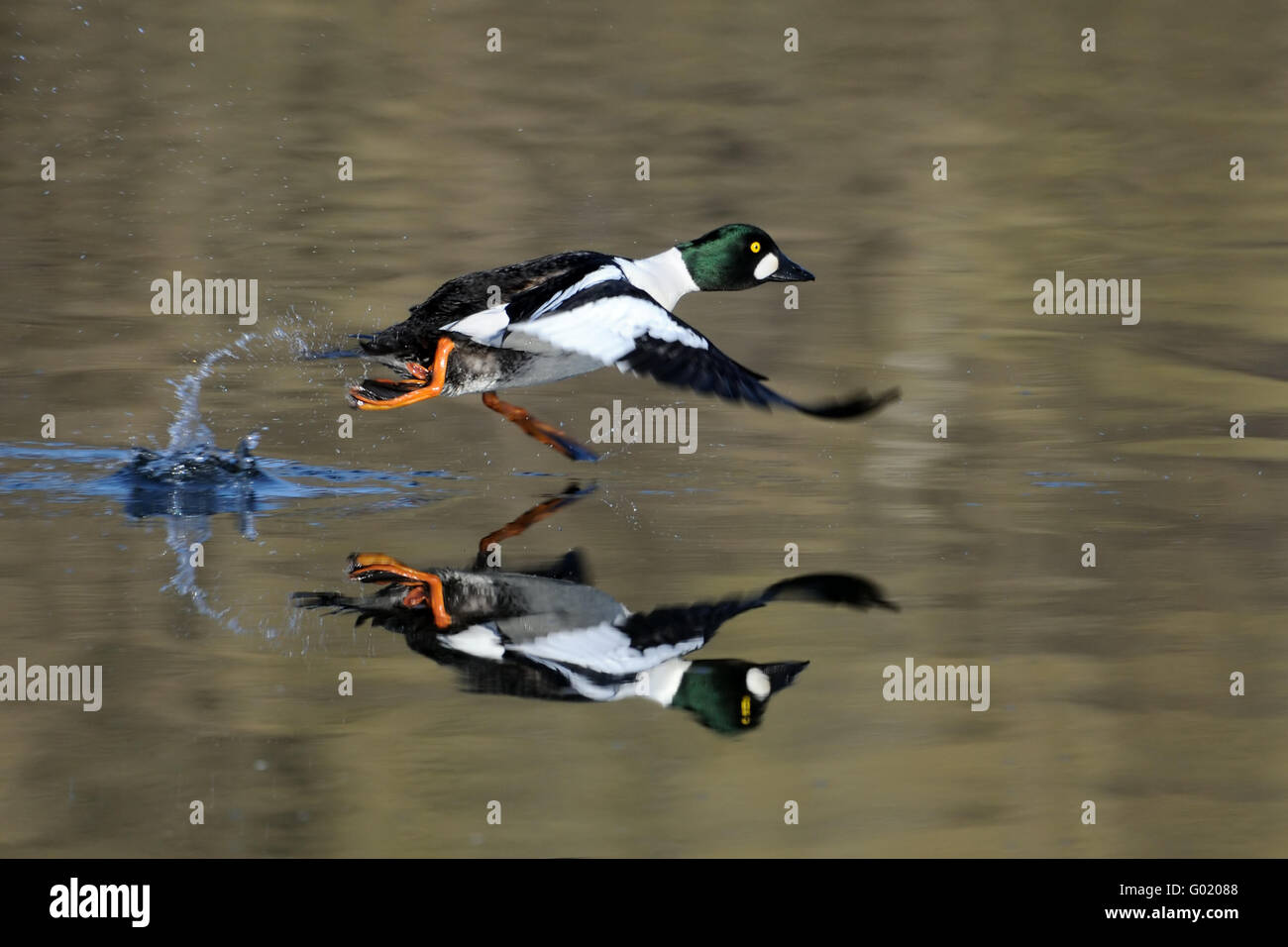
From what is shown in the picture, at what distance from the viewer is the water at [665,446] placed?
520 centimetres

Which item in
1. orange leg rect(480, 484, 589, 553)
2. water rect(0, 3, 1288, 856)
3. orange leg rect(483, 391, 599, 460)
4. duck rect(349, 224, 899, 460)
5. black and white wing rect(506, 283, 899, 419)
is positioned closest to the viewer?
water rect(0, 3, 1288, 856)

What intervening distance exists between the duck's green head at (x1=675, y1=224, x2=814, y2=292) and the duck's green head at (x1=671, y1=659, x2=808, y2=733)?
14.2ft

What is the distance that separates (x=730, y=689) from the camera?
5.80 m

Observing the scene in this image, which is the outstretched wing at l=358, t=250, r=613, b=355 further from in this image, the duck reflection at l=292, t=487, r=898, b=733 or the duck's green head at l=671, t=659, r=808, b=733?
the duck's green head at l=671, t=659, r=808, b=733

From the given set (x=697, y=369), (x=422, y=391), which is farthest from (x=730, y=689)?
(x=422, y=391)

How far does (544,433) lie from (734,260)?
1.87 meters

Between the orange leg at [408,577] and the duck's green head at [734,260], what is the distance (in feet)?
11.5

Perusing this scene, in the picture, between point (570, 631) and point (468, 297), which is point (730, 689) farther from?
point (468, 297)

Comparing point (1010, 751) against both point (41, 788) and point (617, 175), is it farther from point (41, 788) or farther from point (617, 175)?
point (617, 175)

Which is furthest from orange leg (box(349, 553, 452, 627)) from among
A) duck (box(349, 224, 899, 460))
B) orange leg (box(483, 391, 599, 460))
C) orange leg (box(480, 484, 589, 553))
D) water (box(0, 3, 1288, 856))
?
orange leg (box(483, 391, 599, 460))

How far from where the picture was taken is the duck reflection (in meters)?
5.84

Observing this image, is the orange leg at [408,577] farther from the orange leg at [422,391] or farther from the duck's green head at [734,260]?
the duck's green head at [734,260]

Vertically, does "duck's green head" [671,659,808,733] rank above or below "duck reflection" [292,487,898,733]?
below

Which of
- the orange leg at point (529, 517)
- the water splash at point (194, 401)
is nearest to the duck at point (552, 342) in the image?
the orange leg at point (529, 517)
